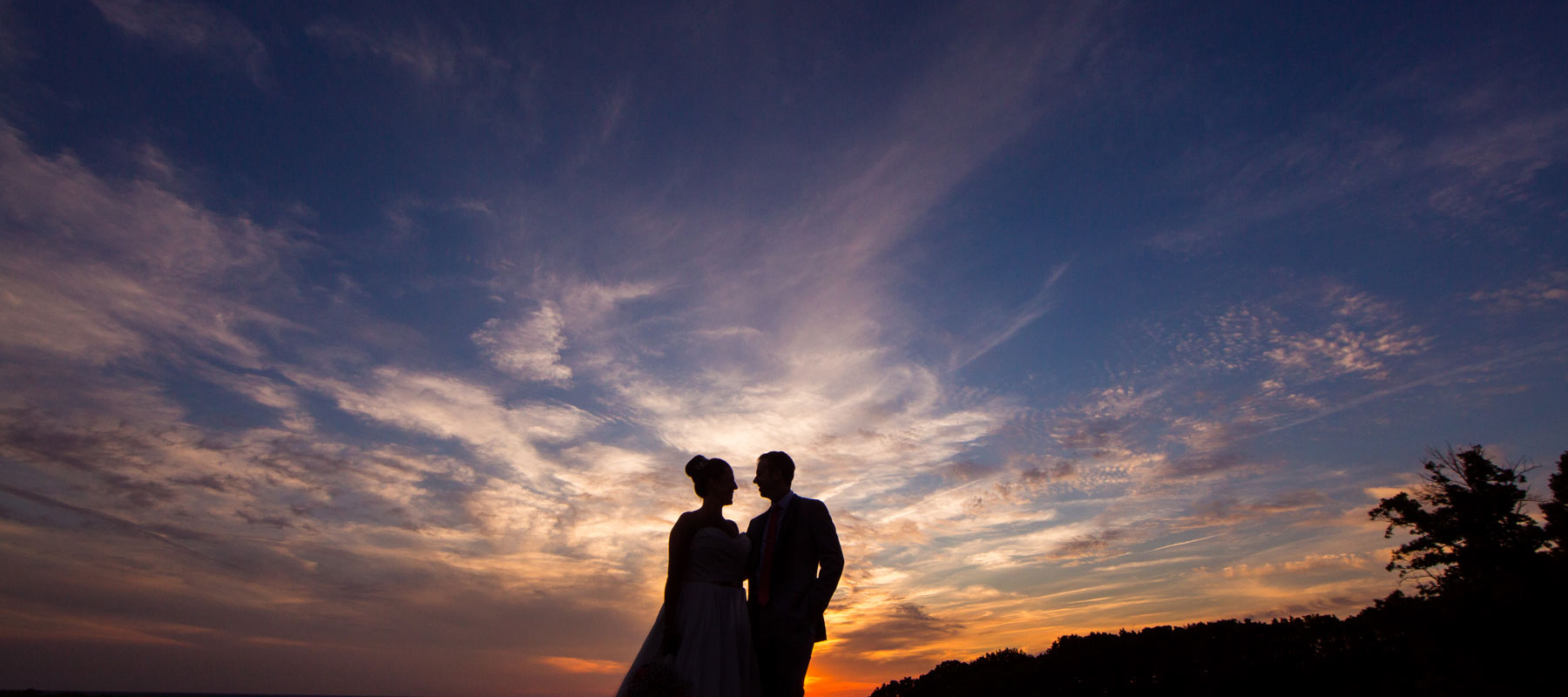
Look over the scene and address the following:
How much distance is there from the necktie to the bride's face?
1.61 ft

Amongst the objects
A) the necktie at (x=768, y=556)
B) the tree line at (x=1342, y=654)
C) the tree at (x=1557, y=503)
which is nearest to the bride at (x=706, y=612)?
the necktie at (x=768, y=556)

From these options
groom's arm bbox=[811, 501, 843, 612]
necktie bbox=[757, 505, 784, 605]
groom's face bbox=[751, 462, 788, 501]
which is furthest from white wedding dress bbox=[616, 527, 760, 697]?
groom's arm bbox=[811, 501, 843, 612]

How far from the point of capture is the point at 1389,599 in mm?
9820

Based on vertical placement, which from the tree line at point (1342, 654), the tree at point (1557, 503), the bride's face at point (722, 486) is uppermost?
the tree at point (1557, 503)

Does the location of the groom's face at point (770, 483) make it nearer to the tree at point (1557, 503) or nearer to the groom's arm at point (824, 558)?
the groom's arm at point (824, 558)

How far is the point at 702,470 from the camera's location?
6879 millimetres

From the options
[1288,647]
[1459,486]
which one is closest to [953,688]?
[1288,647]

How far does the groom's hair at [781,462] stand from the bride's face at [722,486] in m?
0.36

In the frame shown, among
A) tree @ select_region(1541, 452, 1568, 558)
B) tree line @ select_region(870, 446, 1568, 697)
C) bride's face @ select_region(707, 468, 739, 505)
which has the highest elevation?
tree @ select_region(1541, 452, 1568, 558)

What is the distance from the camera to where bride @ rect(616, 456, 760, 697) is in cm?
616

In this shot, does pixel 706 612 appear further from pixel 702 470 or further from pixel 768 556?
pixel 702 470

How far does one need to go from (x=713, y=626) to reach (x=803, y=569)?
99 centimetres

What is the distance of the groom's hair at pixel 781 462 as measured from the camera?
686cm

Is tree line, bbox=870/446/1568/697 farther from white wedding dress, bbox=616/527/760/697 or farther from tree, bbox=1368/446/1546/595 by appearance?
tree, bbox=1368/446/1546/595
